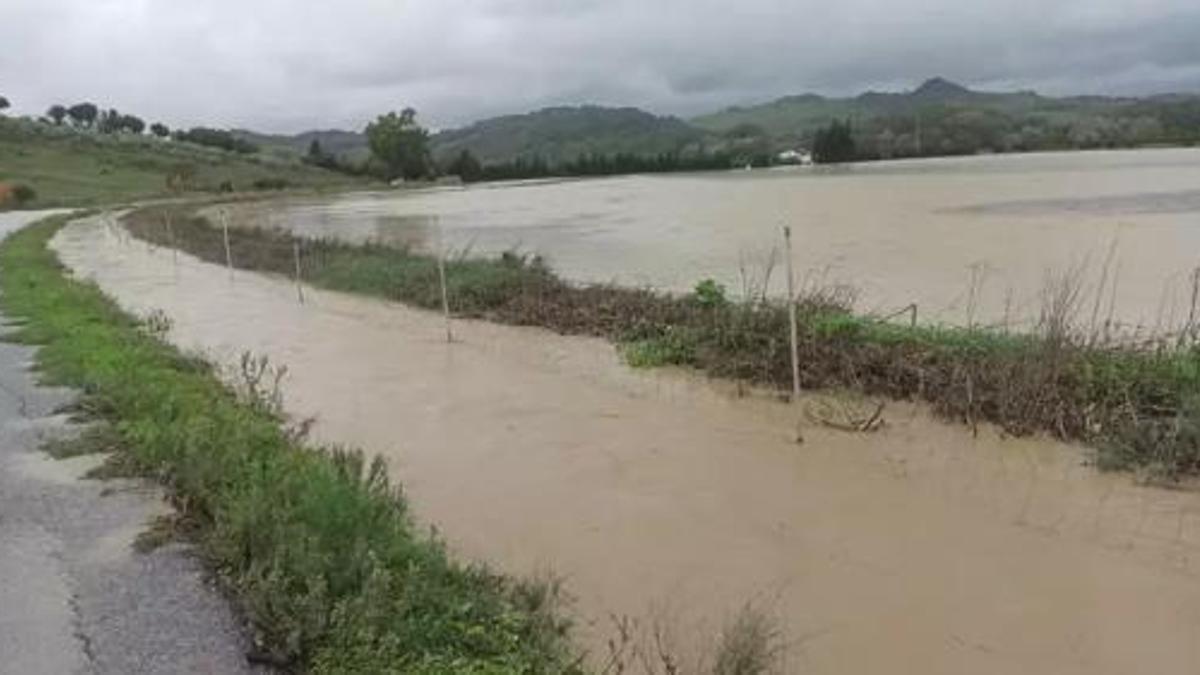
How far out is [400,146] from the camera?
5453 inches

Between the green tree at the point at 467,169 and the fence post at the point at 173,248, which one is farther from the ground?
the fence post at the point at 173,248

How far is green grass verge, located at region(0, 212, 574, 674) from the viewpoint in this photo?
5375mm

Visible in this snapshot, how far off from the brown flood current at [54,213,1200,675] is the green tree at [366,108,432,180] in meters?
126

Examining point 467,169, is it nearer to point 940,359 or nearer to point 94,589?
point 940,359

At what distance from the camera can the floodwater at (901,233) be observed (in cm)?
2214

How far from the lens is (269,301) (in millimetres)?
24266

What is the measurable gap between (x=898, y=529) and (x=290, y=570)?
4191 millimetres

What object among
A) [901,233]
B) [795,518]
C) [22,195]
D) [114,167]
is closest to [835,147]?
[114,167]

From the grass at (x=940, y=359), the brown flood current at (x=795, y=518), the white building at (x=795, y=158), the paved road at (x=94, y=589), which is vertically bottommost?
the white building at (x=795, y=158)

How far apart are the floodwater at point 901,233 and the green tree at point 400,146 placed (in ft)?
216

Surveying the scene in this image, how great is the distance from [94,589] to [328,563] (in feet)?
3.88

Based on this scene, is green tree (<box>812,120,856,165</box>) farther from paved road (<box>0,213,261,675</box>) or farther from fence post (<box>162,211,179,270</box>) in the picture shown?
paved road (<box>0,213,261,675</box>)

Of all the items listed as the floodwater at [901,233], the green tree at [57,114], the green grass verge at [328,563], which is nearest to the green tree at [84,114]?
the green tree at [57,114]

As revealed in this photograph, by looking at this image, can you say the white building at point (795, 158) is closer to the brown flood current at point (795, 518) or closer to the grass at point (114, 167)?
the grass at point (114, 167)
